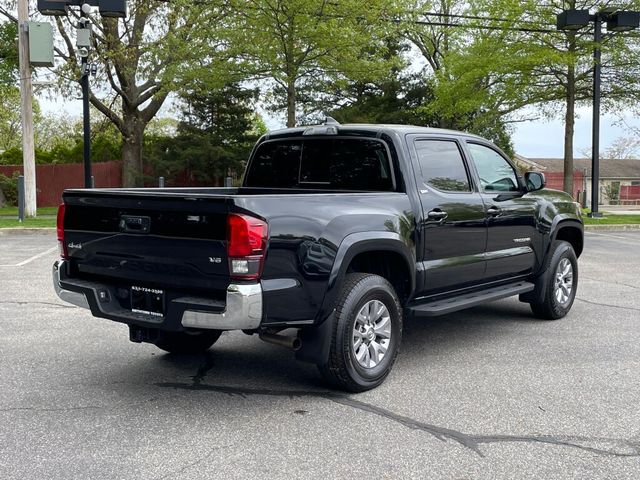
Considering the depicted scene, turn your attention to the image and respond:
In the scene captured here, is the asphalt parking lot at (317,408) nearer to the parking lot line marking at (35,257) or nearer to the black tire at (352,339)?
the black tire at (352,339)

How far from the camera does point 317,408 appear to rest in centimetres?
436

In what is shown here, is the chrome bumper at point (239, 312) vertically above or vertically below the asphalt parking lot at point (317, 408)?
above

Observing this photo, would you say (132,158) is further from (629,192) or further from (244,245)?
(629,192)

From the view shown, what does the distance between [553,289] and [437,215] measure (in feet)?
7.50

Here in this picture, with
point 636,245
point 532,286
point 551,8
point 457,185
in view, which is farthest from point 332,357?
point 551,8

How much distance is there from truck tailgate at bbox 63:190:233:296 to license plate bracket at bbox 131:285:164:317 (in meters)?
0.04

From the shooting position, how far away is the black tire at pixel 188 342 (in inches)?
214

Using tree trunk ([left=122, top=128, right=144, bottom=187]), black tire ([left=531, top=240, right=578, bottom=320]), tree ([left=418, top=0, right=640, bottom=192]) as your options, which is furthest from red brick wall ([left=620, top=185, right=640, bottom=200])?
black tire ([left=531, top=240, right=578, bottom=320])

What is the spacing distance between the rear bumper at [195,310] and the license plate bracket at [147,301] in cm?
4

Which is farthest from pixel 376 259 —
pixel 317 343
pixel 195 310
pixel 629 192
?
pixel 629 192

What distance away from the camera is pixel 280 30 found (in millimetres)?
19828

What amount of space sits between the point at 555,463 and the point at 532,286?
3.32 m

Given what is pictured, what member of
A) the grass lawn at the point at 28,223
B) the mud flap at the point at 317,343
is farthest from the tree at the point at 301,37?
the mud flap at the point at 317,343

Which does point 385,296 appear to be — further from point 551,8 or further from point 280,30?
point 551,8
